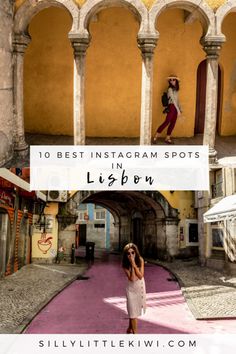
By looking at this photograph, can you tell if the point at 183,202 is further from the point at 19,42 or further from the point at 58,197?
the point at 19,42

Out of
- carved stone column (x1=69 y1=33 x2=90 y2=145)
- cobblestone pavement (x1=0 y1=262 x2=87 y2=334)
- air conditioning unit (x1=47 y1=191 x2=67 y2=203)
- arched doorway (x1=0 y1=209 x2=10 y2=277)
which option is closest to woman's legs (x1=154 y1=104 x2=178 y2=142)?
carved stone column (x1=69 y1=33 x2=90 y2=145)

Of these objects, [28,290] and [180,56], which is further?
[180,56]

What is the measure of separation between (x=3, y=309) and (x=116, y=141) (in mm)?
4799

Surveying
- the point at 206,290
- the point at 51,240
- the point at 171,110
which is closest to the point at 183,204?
the point at 171,110

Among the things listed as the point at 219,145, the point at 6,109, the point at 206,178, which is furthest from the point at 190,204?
the point at 6,109

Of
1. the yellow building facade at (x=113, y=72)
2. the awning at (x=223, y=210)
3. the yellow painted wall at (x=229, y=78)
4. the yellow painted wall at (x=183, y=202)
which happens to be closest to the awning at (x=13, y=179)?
the yellow building facade at (x=113, y=72)

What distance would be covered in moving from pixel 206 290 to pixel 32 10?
6894 mm

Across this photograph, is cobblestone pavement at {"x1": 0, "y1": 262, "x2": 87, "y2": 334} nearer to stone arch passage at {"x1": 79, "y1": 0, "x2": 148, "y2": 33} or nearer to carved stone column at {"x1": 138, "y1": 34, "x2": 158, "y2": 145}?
carved stone column at {"x1": 138, "y1": 34, "x2": 158, "y2": 145}

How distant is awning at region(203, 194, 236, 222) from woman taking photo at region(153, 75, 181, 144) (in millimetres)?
2025

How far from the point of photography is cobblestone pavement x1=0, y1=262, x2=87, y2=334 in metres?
7.71

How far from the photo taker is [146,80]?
10.3 metres

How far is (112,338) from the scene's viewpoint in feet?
19.6

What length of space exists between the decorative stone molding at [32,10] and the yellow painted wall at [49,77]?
144 centimetres

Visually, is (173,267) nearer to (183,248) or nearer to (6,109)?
(183,248)
